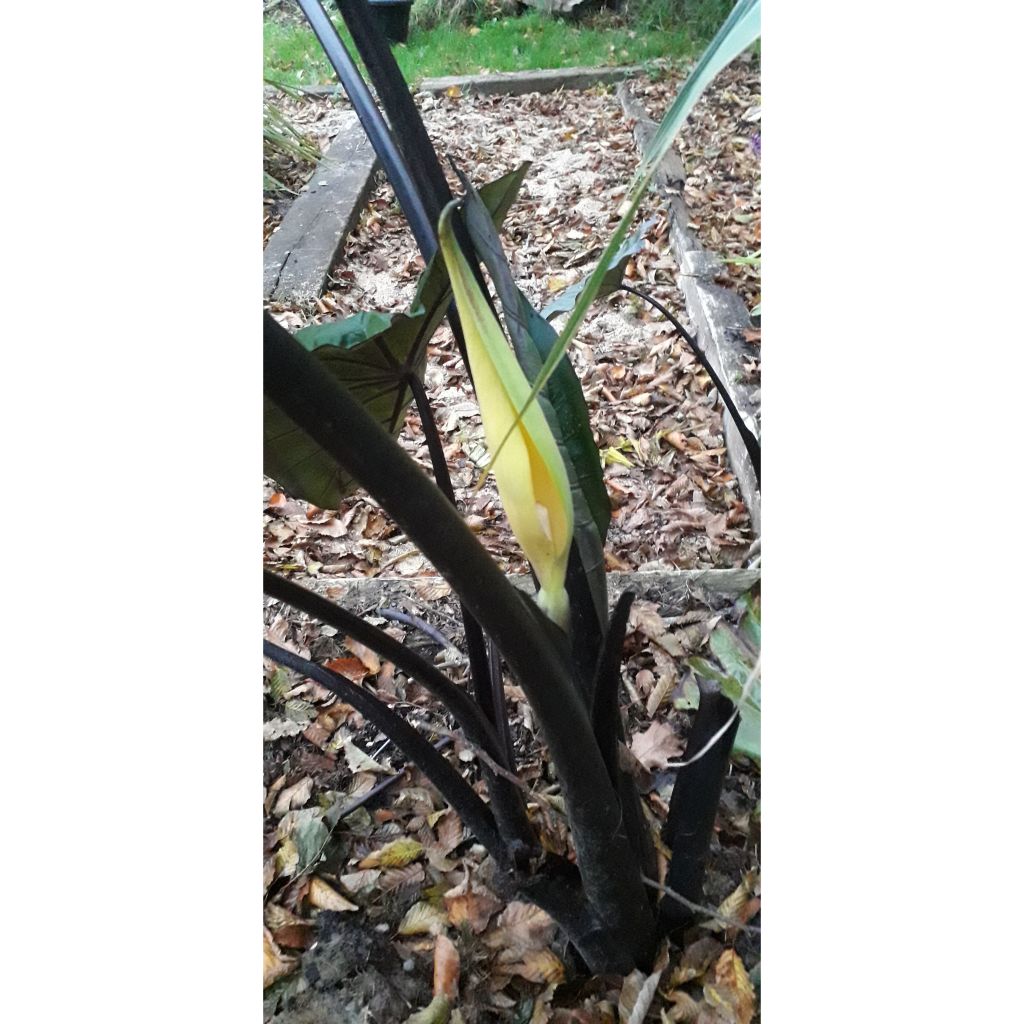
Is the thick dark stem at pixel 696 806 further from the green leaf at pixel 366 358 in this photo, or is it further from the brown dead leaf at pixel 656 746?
the green leaf at pixel 366 358

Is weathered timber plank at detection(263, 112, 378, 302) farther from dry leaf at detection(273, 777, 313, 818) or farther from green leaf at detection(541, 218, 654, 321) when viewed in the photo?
dry leaf at detection(273, 777, 313, 818)

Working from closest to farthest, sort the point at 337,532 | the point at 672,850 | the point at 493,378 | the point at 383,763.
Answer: the point at 493,378 < the point at 672,850 < the point at 383,763 < the point at 337,532

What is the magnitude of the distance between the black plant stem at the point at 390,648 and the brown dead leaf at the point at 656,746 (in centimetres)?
18

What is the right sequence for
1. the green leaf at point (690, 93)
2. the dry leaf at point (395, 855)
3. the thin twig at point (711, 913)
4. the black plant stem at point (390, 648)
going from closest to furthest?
the green leaf at point (690, 93) < the black plant stem at point (390, 648) < the thin twig at point (711, 913) < the dry leaf at point (395, 855)

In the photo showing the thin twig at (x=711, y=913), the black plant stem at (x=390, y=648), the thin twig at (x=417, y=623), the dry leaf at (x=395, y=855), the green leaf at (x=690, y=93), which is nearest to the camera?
the green leaf at (x=690, y=93)

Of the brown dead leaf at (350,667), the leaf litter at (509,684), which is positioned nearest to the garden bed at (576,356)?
the leaf litter at (509,684)

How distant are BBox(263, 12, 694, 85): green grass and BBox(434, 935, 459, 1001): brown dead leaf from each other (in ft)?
1.88

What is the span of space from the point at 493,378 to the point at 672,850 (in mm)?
338

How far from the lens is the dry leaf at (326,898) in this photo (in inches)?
22.1

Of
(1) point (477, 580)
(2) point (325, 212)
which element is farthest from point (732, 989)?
(2) point (325, 212)

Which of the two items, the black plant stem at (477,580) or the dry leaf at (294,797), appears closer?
the black plant stem at (477,580)
